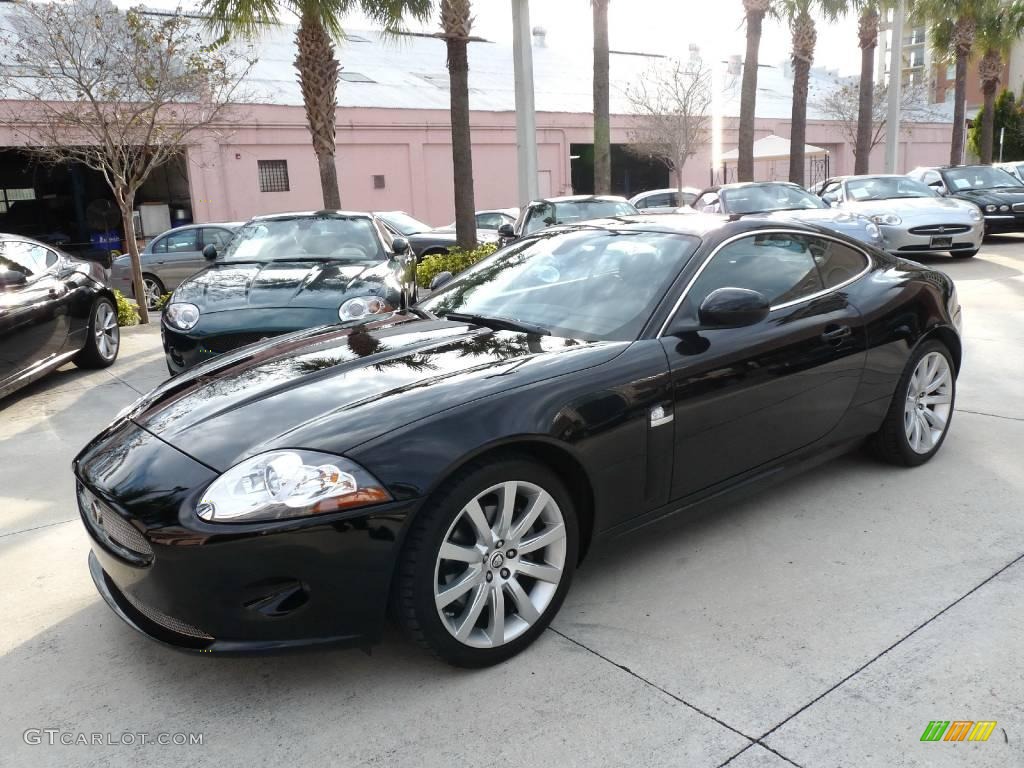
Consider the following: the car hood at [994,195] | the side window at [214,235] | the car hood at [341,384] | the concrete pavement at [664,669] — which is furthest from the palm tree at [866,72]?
the car hood at [341,384]

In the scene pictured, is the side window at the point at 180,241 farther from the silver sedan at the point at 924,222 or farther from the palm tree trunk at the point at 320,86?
the silver sedan at the point at 924,222

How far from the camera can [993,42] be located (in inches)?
1130

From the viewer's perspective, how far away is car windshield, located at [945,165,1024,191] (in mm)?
16281

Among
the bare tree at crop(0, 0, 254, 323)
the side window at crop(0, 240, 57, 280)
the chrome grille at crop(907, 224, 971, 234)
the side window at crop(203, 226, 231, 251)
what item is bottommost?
the chrome grille at crop(907, 224, 971, 234)

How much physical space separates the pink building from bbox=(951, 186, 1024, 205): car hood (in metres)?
14.1

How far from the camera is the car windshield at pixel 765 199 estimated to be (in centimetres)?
1223

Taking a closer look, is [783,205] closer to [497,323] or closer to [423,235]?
[423,235]

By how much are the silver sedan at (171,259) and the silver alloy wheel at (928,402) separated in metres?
12.3

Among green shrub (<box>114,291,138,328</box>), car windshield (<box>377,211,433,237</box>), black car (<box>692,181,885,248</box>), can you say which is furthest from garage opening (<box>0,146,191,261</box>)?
black car (<box>692,181,885,248</box>)

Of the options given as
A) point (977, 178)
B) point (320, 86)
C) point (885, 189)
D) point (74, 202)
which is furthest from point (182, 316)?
point (74, 202)

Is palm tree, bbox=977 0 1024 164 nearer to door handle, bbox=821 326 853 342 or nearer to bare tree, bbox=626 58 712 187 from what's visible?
bare tree, bbox=626 58 712 187

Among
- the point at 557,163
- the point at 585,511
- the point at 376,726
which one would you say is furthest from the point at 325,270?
the point at 557,163

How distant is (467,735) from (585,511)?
3.00 ft

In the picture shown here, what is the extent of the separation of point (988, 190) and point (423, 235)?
1038 cm
